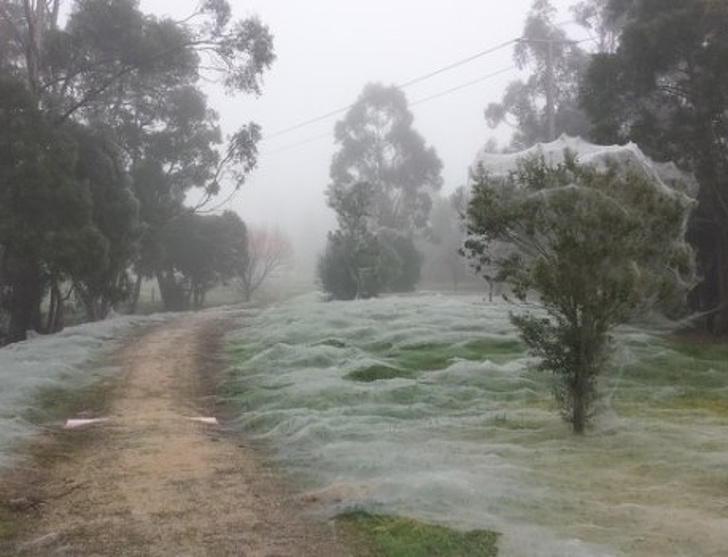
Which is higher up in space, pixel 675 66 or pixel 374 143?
pixel 374 143

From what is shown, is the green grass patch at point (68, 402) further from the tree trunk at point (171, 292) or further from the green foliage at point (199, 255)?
the tree trunk at point (171, 292)

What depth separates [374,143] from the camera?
66.9 m

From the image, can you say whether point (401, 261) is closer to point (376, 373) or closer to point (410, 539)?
point (376, 373)

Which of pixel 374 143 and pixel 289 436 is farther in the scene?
pixel 374 143

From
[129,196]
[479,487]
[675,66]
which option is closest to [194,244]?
[129,196]

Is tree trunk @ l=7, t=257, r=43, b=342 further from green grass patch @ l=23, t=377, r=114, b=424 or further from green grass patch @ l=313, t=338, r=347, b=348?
green grass patch @ l=23, t=377, r=114, b=424

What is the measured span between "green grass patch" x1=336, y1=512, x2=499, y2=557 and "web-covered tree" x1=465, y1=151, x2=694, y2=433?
4213 millimetres

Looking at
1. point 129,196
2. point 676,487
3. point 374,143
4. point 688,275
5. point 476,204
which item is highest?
point 374,143

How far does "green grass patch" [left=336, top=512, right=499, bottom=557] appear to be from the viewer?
5.98 meters

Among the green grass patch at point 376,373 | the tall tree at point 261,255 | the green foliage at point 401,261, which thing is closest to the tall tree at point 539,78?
the green foliage at point 401,261

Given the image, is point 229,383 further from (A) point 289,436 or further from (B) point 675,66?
(B) point 675,66

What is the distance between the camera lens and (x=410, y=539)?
623cm

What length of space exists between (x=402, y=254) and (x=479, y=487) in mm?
44738

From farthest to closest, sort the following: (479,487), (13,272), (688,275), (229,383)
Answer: (13,272), (229,383), (688,275), (479,487)
